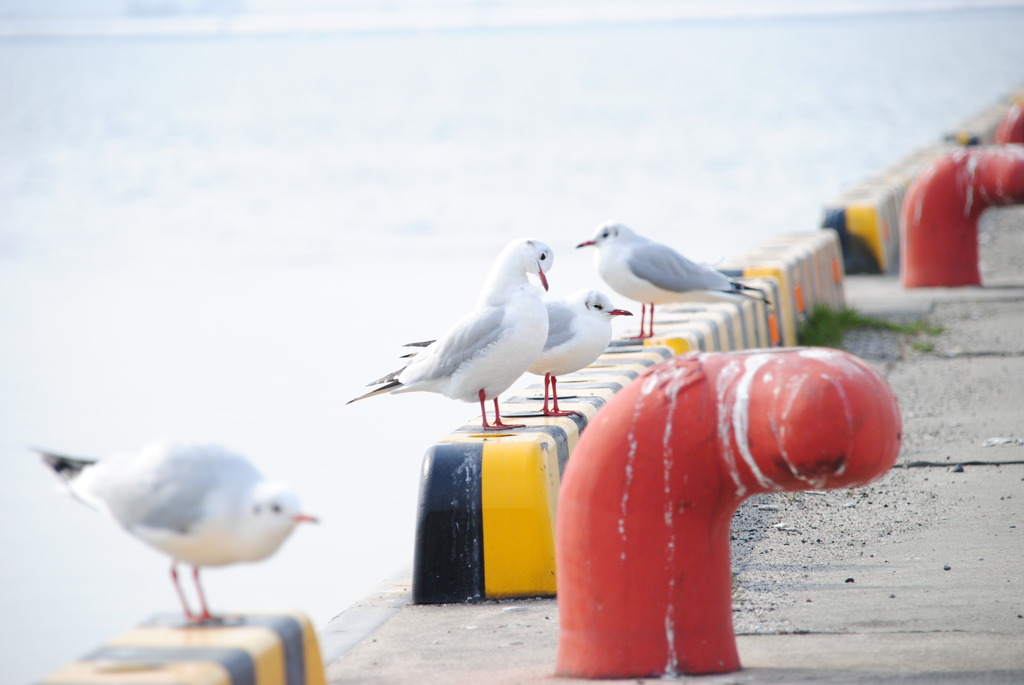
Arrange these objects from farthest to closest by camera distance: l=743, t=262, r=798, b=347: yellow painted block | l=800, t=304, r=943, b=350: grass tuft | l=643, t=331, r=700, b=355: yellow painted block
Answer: l=800, t=304, r=943, b=350: grass tuft < l=743, t=262, r=798, b=347: yellow painted block < l=643, t=331, r=700, b=355: yellow painted block

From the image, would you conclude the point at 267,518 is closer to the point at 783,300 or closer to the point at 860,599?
the point at 860,599

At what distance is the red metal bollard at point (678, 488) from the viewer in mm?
4086

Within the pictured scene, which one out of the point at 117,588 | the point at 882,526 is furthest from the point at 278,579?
the point at 882,526

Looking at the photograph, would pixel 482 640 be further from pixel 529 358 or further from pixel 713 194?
pixel 713 194

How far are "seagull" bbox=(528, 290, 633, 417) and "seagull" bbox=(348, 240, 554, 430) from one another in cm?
28

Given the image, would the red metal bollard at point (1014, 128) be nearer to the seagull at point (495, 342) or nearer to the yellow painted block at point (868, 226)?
the yellow painted block at point (868, 226)

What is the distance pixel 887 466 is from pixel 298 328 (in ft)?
27.5

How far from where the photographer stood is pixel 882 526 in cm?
607

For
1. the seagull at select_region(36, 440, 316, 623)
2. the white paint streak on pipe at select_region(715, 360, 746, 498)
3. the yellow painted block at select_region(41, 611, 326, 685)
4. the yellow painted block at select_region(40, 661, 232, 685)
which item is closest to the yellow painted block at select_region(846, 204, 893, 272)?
the white paint streak on pipe at select_region(715, 360, 746, 498)

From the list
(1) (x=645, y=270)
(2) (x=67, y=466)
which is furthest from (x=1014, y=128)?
(2) (x=67, y=466)

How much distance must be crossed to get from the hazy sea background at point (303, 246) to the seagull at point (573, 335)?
1167 millimetres

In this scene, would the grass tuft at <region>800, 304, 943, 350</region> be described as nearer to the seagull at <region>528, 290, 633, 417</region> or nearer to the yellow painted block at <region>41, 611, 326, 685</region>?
the seagull at <region>528, 290, 633, 417</region>

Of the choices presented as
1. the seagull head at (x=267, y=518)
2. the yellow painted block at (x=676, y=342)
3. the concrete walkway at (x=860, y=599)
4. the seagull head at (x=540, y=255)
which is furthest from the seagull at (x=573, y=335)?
the seagull head at (x=267, y=518)

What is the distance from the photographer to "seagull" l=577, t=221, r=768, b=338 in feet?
23.8
